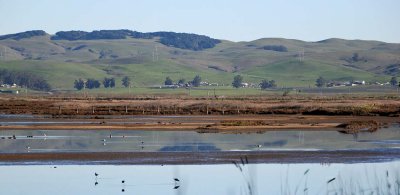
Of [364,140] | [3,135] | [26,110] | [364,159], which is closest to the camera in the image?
[364,159]

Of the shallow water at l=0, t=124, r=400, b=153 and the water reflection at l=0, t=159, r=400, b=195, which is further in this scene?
the shallow water at l=0, t=124, r=400, b=153

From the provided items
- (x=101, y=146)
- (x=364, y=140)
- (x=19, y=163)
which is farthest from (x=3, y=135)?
(x=364, y=140)

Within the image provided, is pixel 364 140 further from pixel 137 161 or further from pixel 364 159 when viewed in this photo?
pixel 137 161

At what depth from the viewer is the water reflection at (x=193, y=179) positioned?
3162cm

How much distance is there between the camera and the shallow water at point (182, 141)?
4838cm

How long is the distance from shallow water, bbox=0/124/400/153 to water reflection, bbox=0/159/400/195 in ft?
27.2

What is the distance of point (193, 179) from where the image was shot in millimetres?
35000

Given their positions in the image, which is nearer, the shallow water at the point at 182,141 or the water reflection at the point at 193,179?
the water reflection at the point at 193,179

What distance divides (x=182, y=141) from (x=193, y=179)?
1928cm

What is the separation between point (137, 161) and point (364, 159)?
1124cm

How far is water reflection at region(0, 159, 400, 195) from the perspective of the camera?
31.6 m

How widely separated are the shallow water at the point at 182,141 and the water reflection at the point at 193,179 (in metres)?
8.30

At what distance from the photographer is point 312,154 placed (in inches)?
1751

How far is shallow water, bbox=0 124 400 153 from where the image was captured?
4838cm
